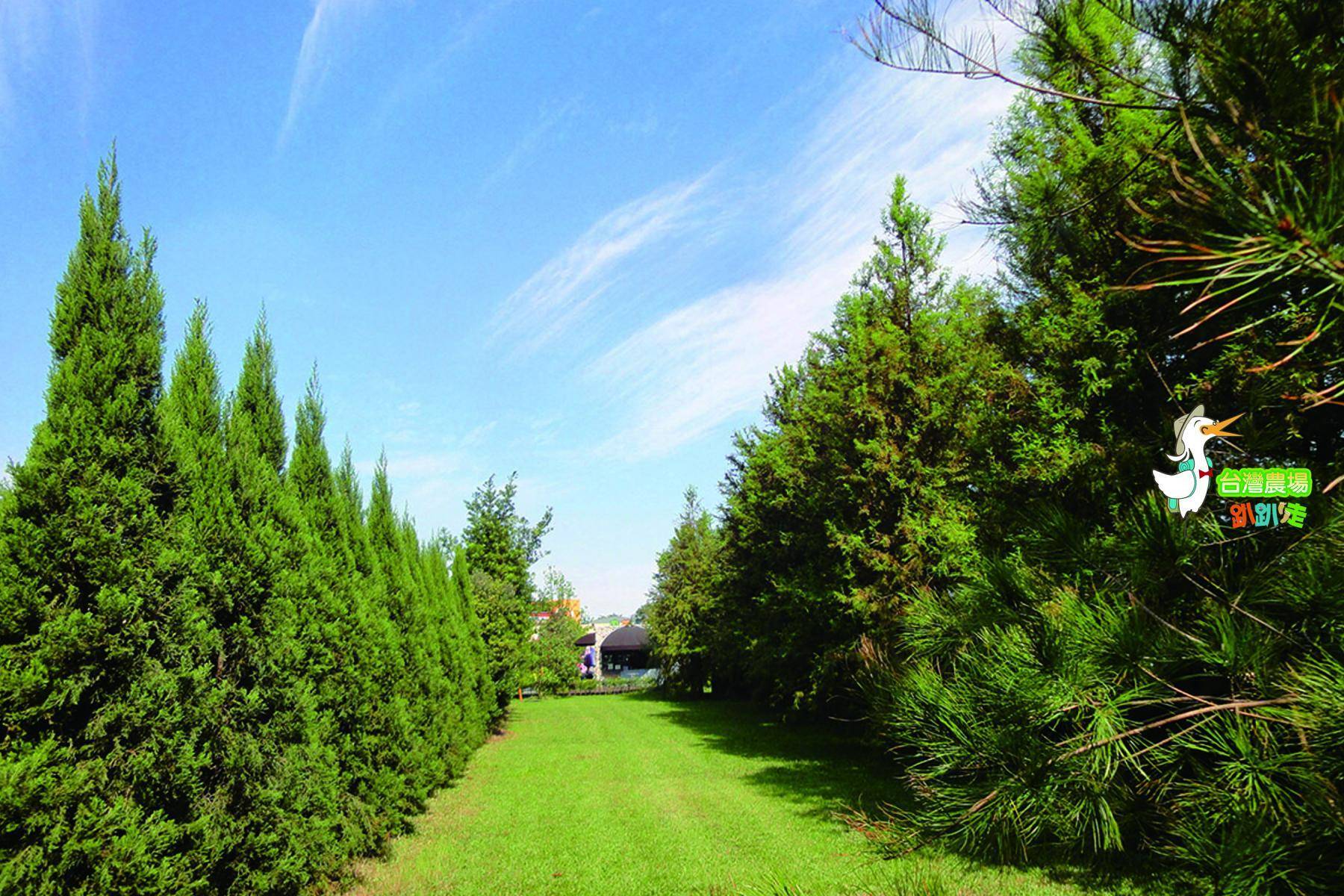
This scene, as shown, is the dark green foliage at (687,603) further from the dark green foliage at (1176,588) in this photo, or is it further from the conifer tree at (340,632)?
the dark green foliage at (1176,588)

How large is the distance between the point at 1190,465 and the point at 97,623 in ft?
18.4

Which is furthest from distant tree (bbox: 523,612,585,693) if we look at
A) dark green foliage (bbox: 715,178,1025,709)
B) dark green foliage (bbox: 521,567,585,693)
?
dark green foliage (bbox: 715,178,1025,709)

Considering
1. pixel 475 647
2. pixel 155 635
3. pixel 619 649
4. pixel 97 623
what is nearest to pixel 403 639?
pixel 155 635

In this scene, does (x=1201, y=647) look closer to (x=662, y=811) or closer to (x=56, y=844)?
(x=56, y=844)

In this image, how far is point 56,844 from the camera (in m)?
4.03

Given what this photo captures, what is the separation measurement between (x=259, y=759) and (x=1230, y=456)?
21.6ft

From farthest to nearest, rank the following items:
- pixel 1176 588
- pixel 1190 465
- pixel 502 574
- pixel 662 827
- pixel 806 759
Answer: pixel 502 574
pixel 806 759
pixel 662 827
pixel 1190 465
pixel 1176 588

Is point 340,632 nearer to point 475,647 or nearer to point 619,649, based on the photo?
point 475,647

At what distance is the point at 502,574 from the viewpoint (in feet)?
96.4

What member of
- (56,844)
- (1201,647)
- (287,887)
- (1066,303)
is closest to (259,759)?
(287,887)

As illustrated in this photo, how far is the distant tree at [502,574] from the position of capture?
931 inches

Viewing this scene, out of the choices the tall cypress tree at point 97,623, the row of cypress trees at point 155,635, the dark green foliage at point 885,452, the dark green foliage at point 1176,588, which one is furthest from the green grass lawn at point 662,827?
the tall cypress tree at point 97,623

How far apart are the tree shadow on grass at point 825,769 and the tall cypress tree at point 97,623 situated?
447 centimetres

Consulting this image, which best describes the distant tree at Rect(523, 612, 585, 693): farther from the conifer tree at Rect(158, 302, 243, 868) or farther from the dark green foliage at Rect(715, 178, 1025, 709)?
the conifer tree at Rect(158, 302, 243, 868)
